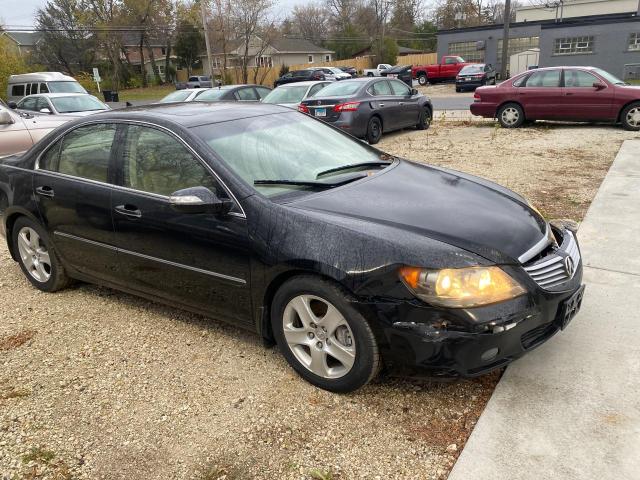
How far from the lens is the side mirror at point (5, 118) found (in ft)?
26.9

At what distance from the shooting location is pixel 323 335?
9.41ft

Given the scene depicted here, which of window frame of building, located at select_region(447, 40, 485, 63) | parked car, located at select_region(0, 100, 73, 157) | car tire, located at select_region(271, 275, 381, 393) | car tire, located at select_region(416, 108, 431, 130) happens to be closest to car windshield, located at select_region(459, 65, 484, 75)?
window frame of building, located at select_region(447, 40, 485, 63)

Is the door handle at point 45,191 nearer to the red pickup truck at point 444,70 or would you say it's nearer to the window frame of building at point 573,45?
the window frame of building at point 573,45

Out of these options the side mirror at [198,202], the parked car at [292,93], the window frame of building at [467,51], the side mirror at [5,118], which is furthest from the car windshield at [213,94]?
the window frame of building at [467,51]

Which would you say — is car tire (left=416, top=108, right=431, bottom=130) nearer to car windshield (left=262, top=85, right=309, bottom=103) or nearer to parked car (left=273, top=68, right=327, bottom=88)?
car windshield (left=262, top=85, right=309, bottom=103)

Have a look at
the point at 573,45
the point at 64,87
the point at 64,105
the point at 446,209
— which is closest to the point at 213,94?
the point at 64,105

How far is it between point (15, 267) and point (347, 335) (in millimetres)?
4086

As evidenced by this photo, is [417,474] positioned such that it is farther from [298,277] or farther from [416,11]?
[416,11]

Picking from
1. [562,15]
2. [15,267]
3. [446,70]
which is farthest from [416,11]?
[15,267]

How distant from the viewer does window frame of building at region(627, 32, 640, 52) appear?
31031mm

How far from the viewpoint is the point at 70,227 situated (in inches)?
158

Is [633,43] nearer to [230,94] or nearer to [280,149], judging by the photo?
[230,94]

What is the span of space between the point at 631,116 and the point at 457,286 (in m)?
11.2

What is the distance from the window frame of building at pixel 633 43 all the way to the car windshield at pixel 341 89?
27.0 metres
